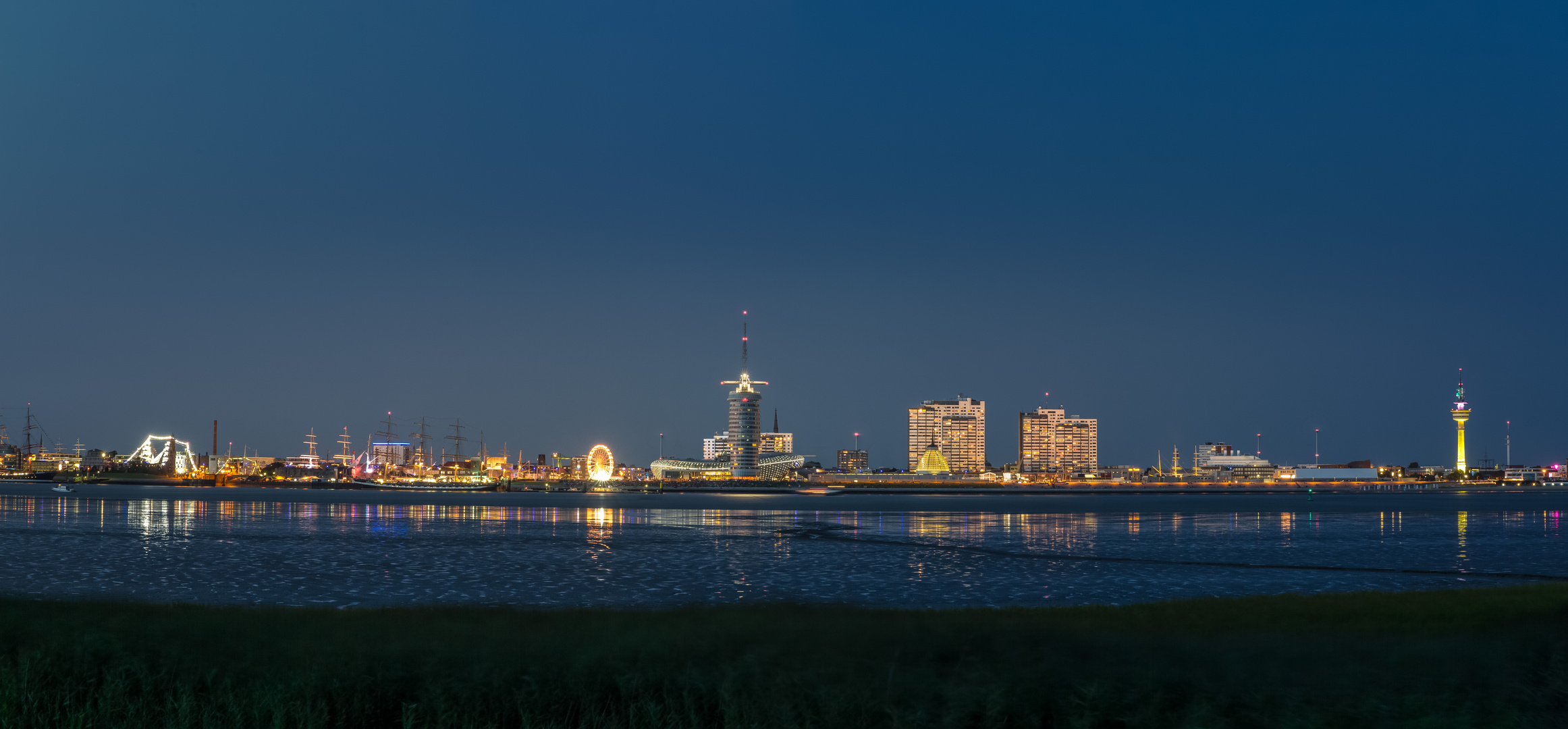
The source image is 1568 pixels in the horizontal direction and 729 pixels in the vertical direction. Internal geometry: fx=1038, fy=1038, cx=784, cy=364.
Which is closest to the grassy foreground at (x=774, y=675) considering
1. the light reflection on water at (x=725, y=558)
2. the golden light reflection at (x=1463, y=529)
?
the light reflection on water at (x=725, y=558)

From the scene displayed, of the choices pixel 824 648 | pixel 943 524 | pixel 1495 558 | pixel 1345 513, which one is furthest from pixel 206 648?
pixel 1345 513

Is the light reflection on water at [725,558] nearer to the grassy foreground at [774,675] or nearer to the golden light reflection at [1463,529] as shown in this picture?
the golden light reflection at [1463,529]

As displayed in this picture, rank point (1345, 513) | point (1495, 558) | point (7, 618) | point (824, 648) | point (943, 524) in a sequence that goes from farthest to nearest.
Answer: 1. point (1345, 513)
2. point (943, 524)
3. point (1495, 558)
4. point (7, 618)
5. point (824, 648)

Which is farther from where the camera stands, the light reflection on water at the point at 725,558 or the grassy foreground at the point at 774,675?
the light reflection on water at the point at 725,558

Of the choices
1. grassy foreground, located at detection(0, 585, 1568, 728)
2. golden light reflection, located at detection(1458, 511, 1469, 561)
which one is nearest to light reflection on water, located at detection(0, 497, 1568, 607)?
golden light reflection, located at detection(1458, 511, 1469, 561)

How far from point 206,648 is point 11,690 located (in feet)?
13.1

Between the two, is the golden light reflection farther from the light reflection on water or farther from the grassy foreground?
the grassy foreground

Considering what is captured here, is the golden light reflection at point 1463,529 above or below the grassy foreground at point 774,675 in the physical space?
below

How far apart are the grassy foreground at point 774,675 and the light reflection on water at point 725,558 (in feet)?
40.4

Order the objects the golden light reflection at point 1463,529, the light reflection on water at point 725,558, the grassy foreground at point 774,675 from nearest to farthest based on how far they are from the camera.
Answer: the grassy foreground at point 774,675 < the light reflection on water at point 725,558 < the golden light reflection at point 1463,529

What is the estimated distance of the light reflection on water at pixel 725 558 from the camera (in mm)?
32625

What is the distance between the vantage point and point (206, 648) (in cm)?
1596

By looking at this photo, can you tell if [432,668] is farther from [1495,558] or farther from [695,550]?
[1495,558]

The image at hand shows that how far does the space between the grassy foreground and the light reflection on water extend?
12.3 m
